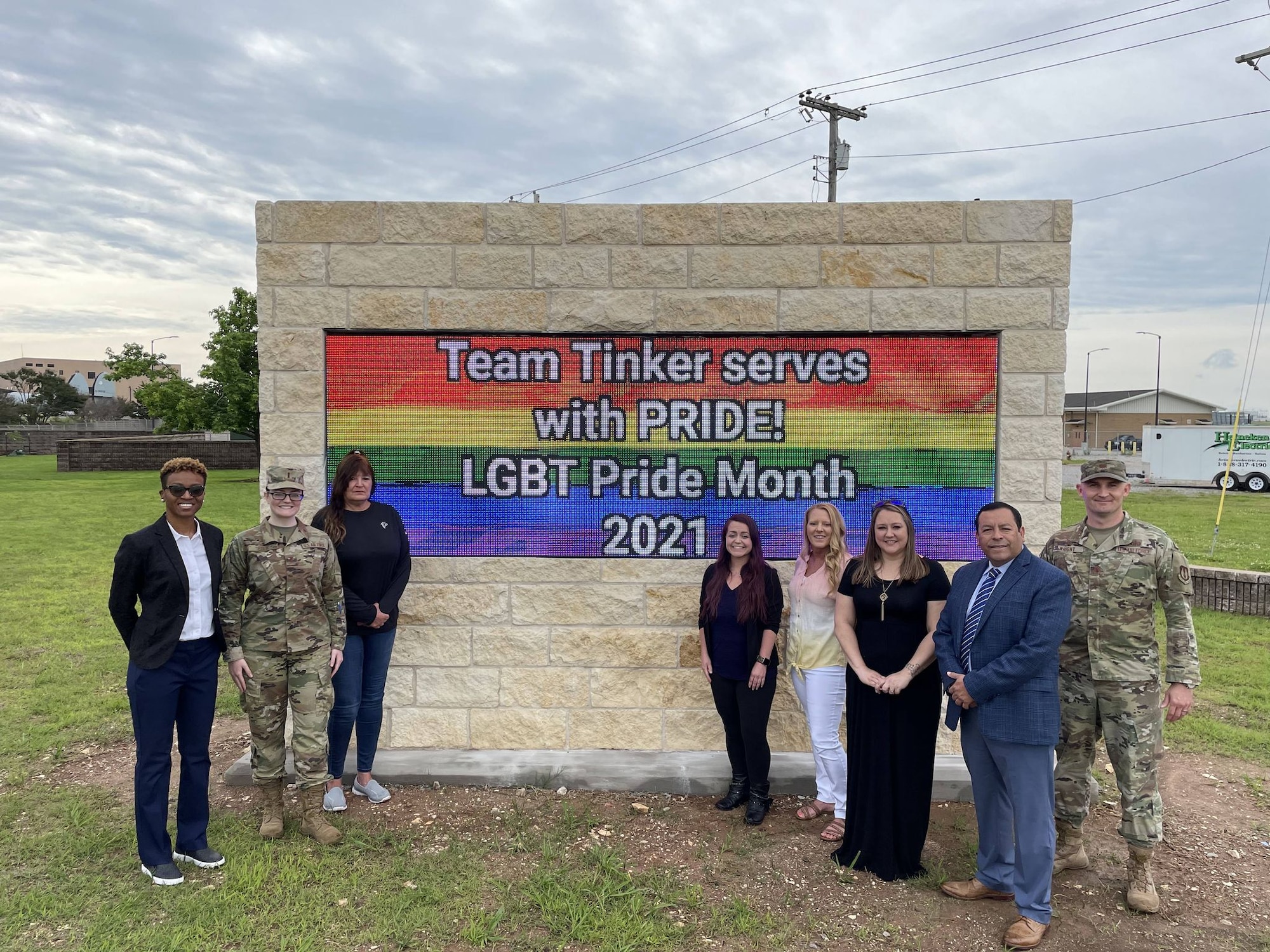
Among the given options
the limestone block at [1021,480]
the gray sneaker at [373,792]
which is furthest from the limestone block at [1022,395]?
the gray sneaker at [373,792]

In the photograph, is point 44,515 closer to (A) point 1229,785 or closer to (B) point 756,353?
(B) point 756,353

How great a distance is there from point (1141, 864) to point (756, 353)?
3.39m

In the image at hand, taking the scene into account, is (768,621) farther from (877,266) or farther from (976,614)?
(877,266)

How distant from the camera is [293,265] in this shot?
17.0 feet

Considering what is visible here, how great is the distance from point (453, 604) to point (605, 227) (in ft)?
8.60

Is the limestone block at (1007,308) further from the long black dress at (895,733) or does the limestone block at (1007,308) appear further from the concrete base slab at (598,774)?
the concrete base slab at (598,774)

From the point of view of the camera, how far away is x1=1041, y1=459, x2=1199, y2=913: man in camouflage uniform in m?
3.79

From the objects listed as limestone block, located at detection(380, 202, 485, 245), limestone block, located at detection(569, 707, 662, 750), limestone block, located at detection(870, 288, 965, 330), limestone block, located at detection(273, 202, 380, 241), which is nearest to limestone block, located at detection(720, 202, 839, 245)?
limestone block, located at detection(870, 288, 965, 330)

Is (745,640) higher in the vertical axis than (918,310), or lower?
lower

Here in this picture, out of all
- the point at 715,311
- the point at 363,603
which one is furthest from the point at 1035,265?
the point at 363,603

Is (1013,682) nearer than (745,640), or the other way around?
Answer: (1013,682)

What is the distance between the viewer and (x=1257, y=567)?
1188cm

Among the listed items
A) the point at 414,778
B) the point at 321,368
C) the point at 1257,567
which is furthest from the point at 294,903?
the point at 1257,567

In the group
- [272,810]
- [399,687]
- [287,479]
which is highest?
[287,479]
